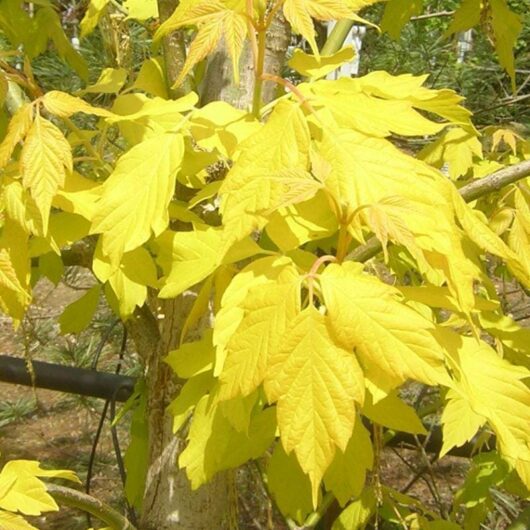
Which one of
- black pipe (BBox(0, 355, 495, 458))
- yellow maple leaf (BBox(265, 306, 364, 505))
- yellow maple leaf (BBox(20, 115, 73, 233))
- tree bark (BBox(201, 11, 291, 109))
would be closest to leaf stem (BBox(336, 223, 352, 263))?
yellow maple leaf (BBox(265, 306, 364, 505))

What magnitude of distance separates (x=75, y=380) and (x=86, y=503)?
59cm

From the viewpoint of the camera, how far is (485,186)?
0.68 meters

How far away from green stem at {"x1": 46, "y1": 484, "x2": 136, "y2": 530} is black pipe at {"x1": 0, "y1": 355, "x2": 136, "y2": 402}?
47 centimetres

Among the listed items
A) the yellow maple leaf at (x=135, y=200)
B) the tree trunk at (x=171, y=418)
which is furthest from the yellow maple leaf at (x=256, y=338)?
the tree trunk at (x=171, y=418)

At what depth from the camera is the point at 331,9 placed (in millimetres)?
584

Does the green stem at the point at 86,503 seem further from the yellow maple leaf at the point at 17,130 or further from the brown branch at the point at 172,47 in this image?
the brown branch at the point at 172,47

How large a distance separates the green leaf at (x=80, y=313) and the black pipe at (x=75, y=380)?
0.85ft

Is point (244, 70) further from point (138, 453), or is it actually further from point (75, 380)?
point (75, 380)

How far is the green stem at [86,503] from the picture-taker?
0.72m

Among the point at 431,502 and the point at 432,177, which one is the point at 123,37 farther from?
the point at 431,502

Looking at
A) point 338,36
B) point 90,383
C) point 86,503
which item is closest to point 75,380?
point 90,383

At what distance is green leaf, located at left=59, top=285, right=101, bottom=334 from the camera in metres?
1.02

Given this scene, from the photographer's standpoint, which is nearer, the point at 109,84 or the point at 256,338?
the point at 256,338

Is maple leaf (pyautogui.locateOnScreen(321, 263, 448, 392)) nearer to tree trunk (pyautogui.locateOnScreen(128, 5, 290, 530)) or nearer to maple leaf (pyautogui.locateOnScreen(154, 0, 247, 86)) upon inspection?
maple leaf (pyautogui.locateOnScreen(154, 0, 247, 86))
